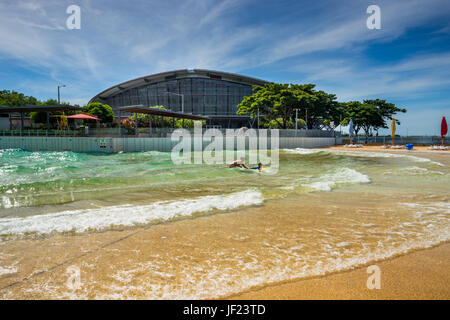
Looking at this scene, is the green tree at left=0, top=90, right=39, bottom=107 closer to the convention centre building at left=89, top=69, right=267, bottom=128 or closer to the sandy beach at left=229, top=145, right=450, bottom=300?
the convention centre building at left=89, top=69, right=267, bottom=128

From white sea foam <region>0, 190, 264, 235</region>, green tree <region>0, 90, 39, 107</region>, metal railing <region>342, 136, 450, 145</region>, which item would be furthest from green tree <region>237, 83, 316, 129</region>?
green tree <region>0, 90, 39, 107</region>

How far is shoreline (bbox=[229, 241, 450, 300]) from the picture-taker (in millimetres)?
2447

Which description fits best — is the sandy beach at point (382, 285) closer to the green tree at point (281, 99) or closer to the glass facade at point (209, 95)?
the green tree at point (281, 99)

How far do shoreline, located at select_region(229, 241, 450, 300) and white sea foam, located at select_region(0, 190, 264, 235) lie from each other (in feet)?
10.4

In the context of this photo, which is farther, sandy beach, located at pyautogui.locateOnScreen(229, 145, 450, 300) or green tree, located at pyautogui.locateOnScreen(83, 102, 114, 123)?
green tree, located at pyautogui.locateOnScreen(83, 102, 114, 123)

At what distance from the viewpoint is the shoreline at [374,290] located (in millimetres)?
2447

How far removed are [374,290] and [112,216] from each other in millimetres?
4707

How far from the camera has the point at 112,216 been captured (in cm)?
536

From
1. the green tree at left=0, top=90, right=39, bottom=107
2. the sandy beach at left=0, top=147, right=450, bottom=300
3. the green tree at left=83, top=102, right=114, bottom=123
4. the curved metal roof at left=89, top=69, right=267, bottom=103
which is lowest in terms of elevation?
the sandy beach at left=0, top=147, right=450, bottom=300

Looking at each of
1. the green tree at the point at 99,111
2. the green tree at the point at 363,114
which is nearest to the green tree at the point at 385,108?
the green tree at the point at 363,114

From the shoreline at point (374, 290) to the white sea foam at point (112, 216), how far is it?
3.18 meters

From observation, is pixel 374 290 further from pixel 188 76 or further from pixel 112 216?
pixel 188 76
